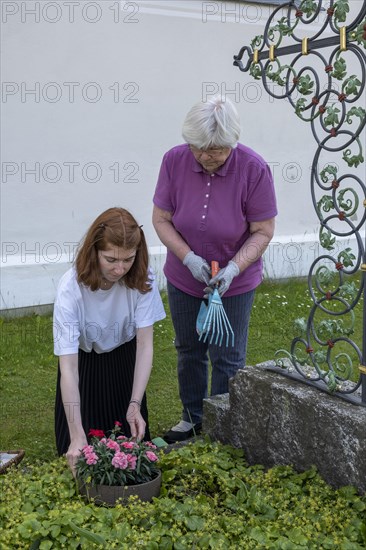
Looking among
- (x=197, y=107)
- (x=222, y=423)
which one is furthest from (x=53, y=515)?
(x=197, y=107)

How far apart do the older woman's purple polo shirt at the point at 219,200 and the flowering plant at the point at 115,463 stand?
3.37 ft

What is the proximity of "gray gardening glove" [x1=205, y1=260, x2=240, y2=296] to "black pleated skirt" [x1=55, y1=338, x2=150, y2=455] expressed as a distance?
0.44m

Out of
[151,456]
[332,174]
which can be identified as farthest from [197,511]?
[332,174]

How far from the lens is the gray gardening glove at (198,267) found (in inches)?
146

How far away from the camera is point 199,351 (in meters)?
4.11

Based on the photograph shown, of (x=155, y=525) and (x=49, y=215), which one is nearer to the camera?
(x=155, y=525)

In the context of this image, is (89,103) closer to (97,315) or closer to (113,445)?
(97,315)

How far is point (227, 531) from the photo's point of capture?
116 inches

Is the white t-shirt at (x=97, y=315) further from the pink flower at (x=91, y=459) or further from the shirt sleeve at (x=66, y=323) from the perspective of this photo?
the pink flower at (x=91, y=459)

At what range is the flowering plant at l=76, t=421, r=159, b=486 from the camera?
3053 millimetres

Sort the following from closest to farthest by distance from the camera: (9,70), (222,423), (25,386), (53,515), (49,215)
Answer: (53,515) → (222,423) → (25,386) → (9,70) → (49,215)

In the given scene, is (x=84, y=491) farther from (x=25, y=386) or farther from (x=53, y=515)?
(x=25, y=386)

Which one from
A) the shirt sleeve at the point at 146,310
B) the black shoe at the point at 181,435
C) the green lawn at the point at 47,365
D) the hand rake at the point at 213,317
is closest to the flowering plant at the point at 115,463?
the shirt sleeve at the point at 146,310

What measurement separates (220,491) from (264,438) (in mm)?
330
